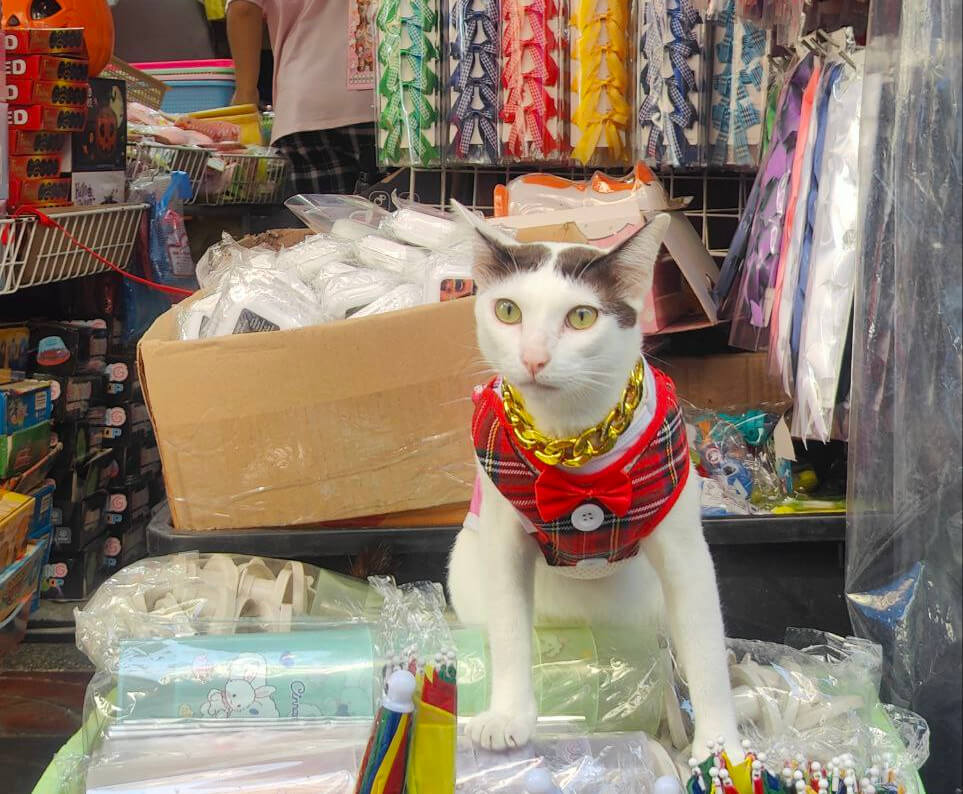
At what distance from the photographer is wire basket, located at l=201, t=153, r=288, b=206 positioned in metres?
2.74

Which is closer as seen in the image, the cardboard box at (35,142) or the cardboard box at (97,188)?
the cardboard box at (35,142)

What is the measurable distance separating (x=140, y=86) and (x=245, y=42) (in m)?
0.33

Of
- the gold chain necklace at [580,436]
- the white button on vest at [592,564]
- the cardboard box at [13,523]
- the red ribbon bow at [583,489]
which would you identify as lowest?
the cardboard box at [13,523]

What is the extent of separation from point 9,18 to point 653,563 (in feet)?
5.33

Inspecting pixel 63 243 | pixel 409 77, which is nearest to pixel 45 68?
pixel 63 243

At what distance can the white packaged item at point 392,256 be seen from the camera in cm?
175

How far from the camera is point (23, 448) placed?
1.97 metres

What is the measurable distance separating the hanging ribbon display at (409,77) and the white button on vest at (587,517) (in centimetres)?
130

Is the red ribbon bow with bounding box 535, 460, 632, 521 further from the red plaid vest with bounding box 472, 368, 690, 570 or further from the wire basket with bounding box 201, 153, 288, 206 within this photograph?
the wire basket with bounding box 201, 153, 288, 206

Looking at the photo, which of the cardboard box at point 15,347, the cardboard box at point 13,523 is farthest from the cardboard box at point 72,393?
the cardboard box at point 13,523

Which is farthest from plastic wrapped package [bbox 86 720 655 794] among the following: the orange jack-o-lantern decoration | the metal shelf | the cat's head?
the orange jack-o-lantern decoration

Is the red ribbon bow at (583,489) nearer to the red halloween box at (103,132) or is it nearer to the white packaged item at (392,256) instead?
the white packaged item at (392,256)

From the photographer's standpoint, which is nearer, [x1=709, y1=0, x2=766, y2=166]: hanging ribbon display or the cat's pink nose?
the cat's pink nose

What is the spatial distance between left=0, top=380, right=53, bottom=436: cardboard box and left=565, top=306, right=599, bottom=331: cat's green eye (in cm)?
136
